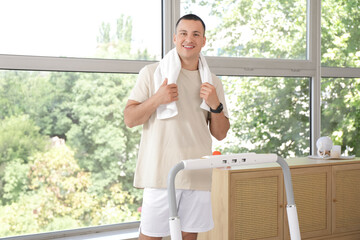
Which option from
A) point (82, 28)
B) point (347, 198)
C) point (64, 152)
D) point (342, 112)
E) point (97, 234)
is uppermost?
point (82, 28)

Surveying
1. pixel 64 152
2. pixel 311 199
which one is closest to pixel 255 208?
pixel 311 199

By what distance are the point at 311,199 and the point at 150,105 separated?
2.04 m

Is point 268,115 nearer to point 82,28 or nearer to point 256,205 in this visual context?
point 256,205

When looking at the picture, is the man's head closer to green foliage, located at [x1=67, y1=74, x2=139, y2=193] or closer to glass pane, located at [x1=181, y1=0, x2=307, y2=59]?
green foliage, located at [x1=67, y1=74, x2=139, y2=193]

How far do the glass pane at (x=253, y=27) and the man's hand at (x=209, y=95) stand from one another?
1627 mm

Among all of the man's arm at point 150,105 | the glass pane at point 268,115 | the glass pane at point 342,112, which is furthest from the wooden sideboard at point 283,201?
the man's arm at point 150,105

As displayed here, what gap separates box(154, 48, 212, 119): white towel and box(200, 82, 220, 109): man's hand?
0.11ft

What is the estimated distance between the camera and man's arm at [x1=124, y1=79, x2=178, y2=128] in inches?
77.9

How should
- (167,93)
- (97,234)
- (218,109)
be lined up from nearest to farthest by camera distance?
1. (167,93)
2. (218,109)
3. (97,234)

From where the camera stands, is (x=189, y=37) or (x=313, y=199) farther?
(x=313, y=199)

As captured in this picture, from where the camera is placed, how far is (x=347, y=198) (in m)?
3.76

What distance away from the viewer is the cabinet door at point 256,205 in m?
3.20

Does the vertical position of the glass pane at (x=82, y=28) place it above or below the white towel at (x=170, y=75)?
above

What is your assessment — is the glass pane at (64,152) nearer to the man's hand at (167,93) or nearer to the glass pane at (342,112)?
the man's hand at (167,93)
